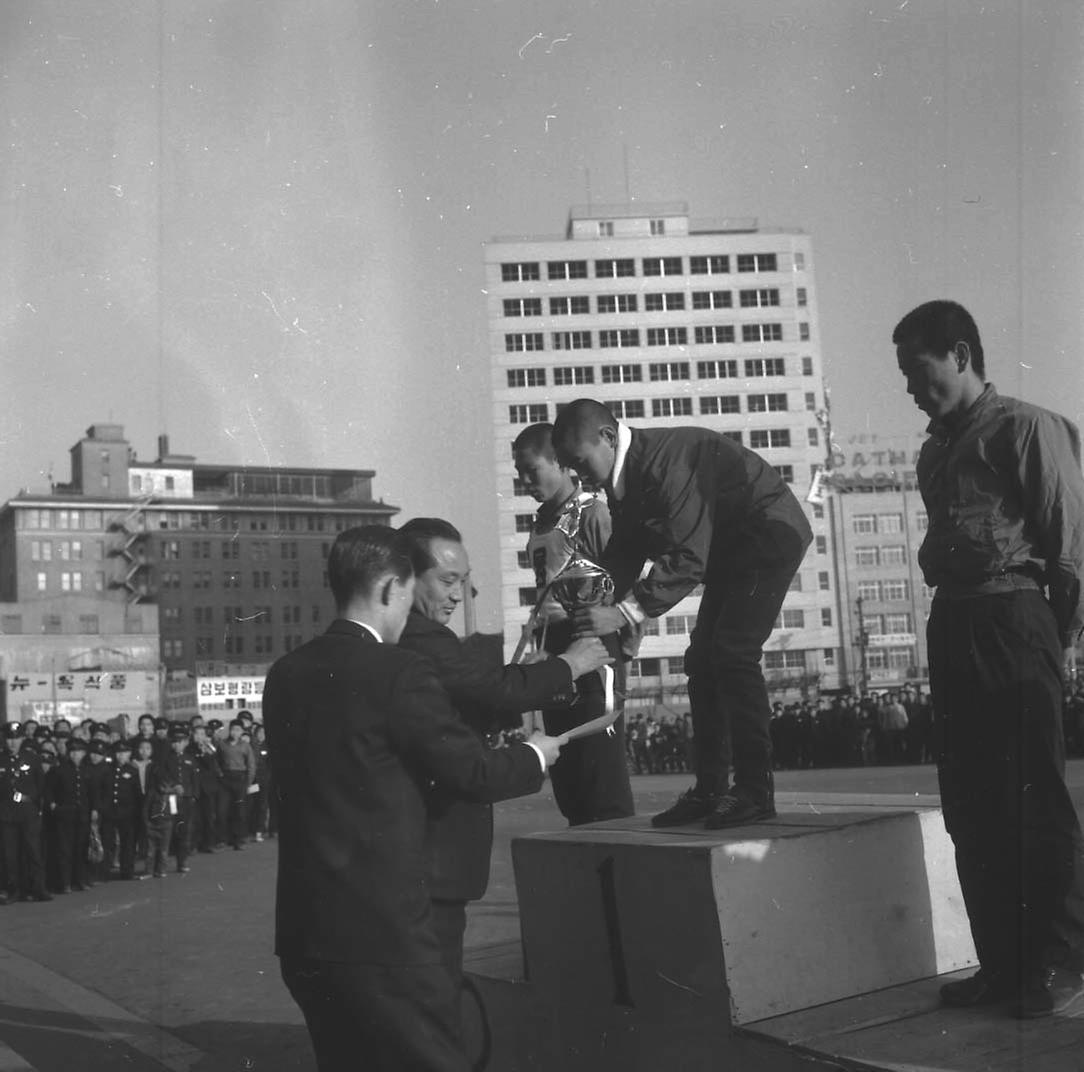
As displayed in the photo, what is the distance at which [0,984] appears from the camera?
8812 millimetres

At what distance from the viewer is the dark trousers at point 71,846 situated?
15.5 meters

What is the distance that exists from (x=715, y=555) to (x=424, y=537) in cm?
114

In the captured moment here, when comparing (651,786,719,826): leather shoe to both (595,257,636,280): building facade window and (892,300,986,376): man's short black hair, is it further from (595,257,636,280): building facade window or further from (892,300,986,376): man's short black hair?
(595,257,636,280): building facade window

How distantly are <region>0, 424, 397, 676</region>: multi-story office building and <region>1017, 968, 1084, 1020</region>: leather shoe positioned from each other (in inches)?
4360

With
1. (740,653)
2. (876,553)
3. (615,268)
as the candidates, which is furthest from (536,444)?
(876,553)

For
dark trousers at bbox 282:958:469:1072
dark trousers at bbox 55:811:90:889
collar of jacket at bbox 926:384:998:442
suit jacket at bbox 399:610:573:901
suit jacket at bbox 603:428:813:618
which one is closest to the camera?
Answer: dark trousers at bbox 282:958:469:1072

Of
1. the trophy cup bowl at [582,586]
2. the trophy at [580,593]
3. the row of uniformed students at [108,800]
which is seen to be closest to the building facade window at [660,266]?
the row of uniformed students at [108,800]

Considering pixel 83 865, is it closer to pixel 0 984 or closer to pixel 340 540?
pixel 0 984

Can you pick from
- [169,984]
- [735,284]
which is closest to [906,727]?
[169,984]

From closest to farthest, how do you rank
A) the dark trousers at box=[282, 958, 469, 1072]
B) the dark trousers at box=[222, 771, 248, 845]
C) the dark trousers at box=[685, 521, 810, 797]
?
the dark trousers at box=[282, 958, 469, 1072] < the dark trousers at box=[685, 521, 810, 797] < the dark trousers at box=[222, 771, 248, 845]

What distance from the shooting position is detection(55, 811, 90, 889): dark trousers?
15539mm

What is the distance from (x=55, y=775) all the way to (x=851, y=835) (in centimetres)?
1354

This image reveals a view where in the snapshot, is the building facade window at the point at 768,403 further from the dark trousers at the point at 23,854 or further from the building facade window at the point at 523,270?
the dark trousers at the point at 23,854

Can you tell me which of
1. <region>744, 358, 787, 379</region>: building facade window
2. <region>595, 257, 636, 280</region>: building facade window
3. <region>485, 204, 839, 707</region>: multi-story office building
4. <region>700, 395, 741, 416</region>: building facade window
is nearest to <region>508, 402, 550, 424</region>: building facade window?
<region>485, 204, 839, 707</region>: multi-story office building
